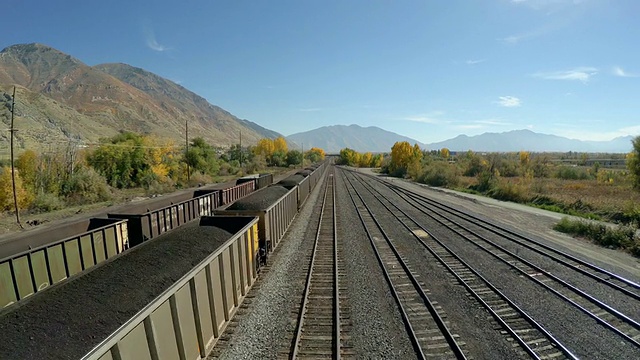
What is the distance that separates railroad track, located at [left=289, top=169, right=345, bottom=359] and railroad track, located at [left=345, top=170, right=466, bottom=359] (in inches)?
64.7

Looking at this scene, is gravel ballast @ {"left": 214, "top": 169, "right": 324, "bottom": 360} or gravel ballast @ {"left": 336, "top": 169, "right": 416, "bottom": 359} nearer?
gravel ballast @ {"left": 214, "top": 169, "right": 324, "bottom": 360}

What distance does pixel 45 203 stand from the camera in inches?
991

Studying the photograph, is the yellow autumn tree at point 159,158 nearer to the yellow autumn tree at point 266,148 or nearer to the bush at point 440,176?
the bush at point 440,176

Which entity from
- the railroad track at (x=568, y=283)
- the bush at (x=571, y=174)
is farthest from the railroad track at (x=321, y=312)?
the bush at (x=571, y=174)

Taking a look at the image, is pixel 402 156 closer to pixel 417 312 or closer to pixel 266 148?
pixel 266 148

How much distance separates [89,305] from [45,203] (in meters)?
27.9

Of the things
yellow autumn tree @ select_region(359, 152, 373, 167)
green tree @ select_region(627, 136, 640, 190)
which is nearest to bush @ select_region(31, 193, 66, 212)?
green tree @ select_region(627, 136, 640, 190)

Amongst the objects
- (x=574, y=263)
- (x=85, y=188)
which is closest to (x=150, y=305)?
(x=574, y=263)

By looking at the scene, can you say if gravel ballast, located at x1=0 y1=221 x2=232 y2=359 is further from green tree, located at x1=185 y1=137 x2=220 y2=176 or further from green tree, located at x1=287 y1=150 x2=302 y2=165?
green tree, located at x1=287 y1=150 x2=302 y2=165

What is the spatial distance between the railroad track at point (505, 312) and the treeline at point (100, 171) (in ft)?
96.5

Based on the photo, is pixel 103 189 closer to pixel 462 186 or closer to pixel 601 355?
pixel 601 355

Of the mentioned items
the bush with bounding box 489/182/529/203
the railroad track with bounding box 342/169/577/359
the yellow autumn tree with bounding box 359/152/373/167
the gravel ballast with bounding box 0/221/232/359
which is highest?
the gravel ballast with bounding box 0/221/232/359

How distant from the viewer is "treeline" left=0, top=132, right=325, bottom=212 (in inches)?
1003

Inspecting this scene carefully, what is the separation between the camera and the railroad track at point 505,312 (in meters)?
6.58
